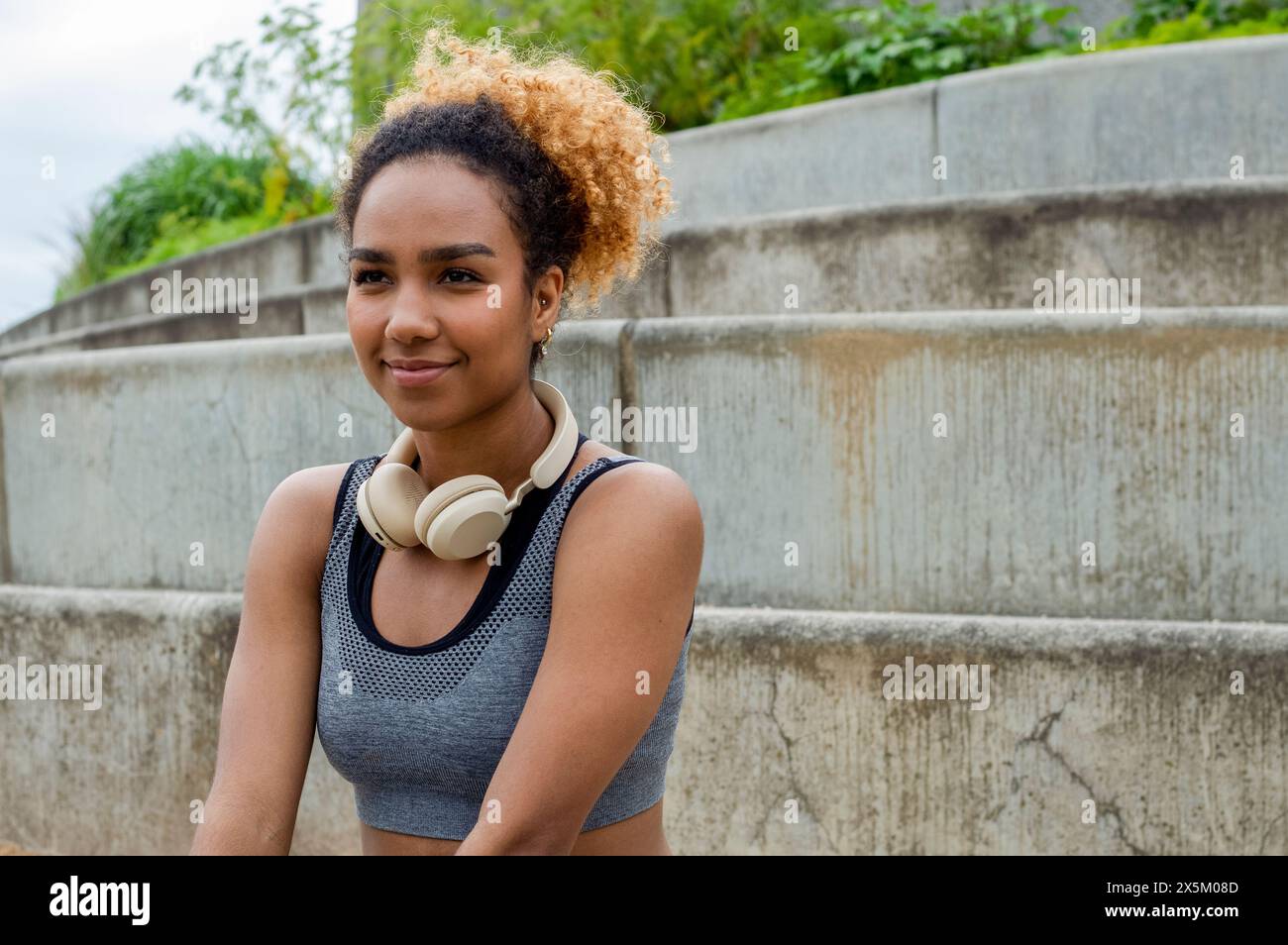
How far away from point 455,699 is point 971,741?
2.16m

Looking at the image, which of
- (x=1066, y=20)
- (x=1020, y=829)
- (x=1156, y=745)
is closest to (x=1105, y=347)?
(x=1156, y=745)

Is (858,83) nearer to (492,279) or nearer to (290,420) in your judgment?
(290,420)

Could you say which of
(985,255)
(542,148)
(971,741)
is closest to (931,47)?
(985,255)

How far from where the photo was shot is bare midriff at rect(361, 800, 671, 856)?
2.12 m

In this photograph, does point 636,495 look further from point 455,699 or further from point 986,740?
point 986,740

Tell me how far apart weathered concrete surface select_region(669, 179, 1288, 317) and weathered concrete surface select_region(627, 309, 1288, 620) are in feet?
4.05

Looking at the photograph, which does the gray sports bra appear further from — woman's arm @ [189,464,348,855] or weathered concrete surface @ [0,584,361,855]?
weathered concrete surface @ [0,584,361,855]

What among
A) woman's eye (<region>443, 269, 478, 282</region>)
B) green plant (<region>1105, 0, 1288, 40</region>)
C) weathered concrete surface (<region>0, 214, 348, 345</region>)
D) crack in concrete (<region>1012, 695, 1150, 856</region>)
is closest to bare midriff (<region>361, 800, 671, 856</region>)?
woman's eye (<region>443, 269, 478, 282</region>)

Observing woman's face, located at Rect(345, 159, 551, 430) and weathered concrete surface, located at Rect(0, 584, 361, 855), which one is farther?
weathered concrete surface, located at Rect(0, 584, 361, 855)

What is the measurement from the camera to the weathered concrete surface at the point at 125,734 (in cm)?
435

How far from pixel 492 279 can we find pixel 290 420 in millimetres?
2709

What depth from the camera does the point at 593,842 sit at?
2.13m

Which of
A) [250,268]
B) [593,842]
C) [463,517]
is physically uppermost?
[250,268]

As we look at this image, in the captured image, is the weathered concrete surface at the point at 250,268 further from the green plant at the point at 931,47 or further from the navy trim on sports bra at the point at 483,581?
the navy trim on sports bra at the point at 483,581
